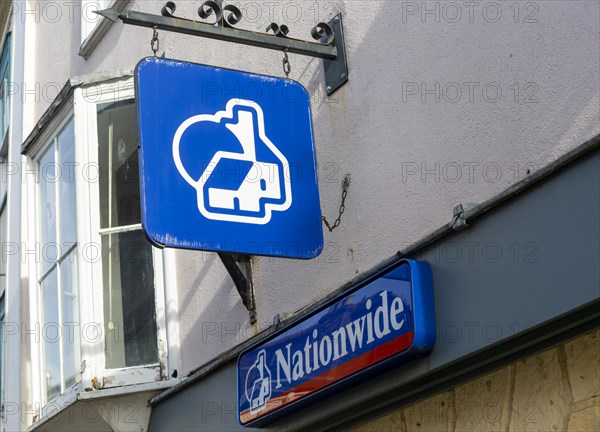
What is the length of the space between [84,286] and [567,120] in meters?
4.10

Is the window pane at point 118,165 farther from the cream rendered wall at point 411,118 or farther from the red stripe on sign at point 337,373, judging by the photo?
the red stripe on sign at point 337,373

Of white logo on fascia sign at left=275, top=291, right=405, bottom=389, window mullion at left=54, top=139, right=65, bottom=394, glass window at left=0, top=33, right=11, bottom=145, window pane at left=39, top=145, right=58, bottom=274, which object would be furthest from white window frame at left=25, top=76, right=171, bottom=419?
glass window at left=0, top=33, right=11, bottom=145

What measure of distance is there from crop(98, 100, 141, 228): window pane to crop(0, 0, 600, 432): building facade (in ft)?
0.03

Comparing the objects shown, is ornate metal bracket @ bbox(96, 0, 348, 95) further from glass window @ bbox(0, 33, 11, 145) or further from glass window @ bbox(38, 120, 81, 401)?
glass window @ bbox(0, 33, 11, 145)

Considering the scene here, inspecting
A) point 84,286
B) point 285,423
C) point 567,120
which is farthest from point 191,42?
point 567,120

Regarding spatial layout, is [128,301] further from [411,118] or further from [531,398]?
[531,398]

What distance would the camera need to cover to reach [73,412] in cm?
783

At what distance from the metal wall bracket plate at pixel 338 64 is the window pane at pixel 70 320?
255cm

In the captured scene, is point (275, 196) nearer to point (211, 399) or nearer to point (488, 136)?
point (488, 136)

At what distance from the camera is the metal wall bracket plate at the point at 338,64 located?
6.57 m

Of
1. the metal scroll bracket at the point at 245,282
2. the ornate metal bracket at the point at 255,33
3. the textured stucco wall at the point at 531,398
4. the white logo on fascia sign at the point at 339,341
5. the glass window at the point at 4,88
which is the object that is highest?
the glass window at the point at 4,88

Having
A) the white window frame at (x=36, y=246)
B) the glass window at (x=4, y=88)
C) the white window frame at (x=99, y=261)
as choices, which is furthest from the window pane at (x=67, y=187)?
the glass window at (x=4, y=88)

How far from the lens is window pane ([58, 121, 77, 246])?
331 inches

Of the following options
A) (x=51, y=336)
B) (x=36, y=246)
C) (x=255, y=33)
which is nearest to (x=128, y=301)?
(x=51, y=336)
